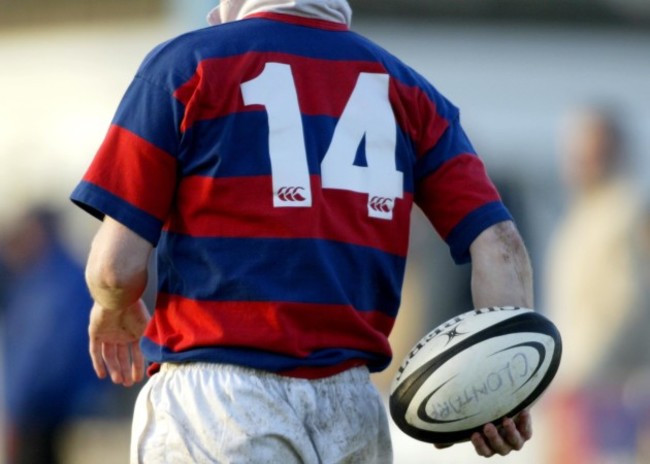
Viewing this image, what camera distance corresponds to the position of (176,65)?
432 centimetres

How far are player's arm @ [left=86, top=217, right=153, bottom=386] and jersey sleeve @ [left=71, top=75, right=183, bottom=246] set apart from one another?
0.04m

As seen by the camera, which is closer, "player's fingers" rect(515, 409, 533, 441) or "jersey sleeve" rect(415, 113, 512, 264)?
"player's fingers" rect(515, 409, 533, 441)

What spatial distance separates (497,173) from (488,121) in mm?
859

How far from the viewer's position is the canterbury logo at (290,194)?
4312mm

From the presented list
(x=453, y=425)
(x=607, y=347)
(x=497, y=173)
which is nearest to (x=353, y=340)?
(x=453, y=425)

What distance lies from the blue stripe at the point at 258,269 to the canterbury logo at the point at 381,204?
13 centimetres

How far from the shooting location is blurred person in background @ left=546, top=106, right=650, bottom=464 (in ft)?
28.0

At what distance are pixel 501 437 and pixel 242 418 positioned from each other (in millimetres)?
681

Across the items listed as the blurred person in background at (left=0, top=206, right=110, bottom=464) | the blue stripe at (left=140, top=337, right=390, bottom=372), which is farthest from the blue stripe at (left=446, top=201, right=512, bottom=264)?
the blurred person in background at (left=0, top=206, right=110, bottom=464)

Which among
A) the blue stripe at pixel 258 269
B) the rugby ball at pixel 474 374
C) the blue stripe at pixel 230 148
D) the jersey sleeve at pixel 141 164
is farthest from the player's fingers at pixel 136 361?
the rugby ball at pixel 474 374

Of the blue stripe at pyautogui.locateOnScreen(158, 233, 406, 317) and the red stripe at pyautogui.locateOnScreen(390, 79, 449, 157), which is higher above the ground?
the red stripe at pyautogui.locateOnScreen(390, 79, 449, 157)

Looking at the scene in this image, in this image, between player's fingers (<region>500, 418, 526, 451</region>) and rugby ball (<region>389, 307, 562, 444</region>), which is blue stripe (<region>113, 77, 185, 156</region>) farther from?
player's fingers (<region>500, 418, 526, 451</region>)

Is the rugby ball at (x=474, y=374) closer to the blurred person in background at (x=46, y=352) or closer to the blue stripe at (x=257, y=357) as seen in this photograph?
the blue stripe at (x=257, y=357)

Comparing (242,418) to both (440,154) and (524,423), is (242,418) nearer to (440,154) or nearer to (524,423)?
(524,423)
